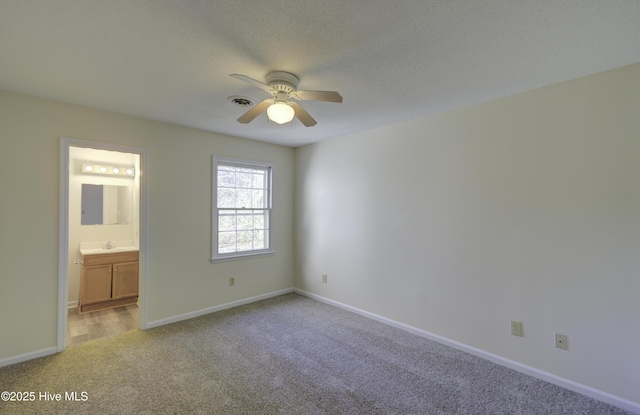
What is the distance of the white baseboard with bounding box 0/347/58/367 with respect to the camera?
8.42ft

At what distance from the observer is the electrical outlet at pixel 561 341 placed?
7.65 feet

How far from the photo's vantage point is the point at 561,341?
2.35 metres

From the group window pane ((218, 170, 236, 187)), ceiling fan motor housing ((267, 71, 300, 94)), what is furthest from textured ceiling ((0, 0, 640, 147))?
window pane ((218, 170, 236, 187))

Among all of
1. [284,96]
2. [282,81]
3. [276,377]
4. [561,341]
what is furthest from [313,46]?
[561,341]

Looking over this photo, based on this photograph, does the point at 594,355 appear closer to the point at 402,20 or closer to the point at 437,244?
the point at 437,244

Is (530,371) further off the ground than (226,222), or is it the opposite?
(226,222)

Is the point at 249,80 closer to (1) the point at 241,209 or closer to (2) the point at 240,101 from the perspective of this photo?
(2) the point at 240,101

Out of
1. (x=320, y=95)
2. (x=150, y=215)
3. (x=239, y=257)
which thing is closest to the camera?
(x=320, y=95)

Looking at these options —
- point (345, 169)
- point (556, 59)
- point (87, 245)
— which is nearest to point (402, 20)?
point (556, 59)

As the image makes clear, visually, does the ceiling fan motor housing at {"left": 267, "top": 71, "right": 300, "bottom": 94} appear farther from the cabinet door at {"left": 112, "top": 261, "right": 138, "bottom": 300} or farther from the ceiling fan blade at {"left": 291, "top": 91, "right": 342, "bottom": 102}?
the cabinet door at {"left": 112, "top": 261, "right": 138, "bottom": 300}

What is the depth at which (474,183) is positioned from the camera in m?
2.87

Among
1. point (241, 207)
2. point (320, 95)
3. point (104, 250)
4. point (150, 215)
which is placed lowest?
point (104, 250)

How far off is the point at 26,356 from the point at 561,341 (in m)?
4.59

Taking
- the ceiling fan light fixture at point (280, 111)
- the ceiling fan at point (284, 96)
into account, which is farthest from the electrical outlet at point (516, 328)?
the ceiling fan light fixture at point (280, 111)
